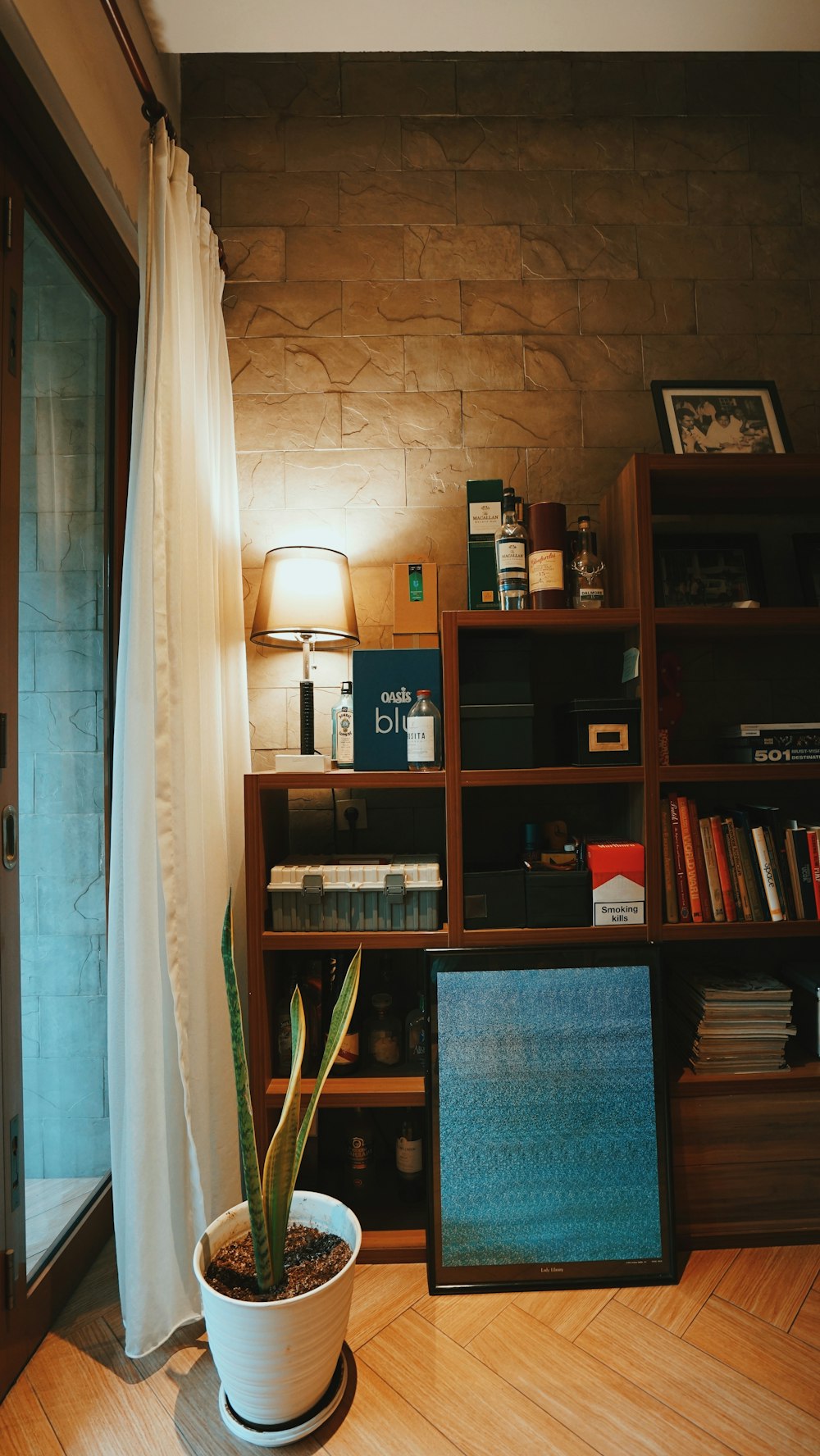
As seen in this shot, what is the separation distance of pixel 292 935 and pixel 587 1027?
0.70 metres

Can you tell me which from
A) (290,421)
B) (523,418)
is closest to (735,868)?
(523,418)

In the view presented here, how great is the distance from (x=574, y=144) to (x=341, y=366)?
96cm

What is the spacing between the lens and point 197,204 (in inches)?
74.1

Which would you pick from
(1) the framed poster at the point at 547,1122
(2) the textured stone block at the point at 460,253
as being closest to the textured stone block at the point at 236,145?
(2) the textured stone block at the point at 460,253

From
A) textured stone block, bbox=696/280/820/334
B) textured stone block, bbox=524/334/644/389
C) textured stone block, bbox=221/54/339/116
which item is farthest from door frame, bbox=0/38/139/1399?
textured stone block, bbox=696/280/820/334

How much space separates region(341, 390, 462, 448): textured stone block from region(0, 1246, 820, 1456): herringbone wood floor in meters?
2.11

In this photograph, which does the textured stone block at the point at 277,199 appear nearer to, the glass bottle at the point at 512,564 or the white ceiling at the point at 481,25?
the white ceiling at the point at 481,25

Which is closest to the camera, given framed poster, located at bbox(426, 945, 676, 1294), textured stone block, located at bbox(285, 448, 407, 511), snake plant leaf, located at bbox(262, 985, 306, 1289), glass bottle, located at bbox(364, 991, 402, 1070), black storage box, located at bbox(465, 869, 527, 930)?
snake plant leaf, located at bbox(262, 985, 306, 1289)

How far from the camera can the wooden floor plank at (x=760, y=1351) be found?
1.40 m

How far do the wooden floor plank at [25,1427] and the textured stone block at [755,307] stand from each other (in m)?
2.98

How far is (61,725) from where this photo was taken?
1.69 meters

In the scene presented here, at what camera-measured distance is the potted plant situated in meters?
1.28

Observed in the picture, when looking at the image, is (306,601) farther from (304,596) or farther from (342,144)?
(342,144)

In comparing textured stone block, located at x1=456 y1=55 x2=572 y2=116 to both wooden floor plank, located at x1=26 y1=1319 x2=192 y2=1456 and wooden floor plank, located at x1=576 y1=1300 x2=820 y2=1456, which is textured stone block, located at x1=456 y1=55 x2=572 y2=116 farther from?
wooden floor plank, located at x1=26 y1=1319 x2=192 y2=1456
